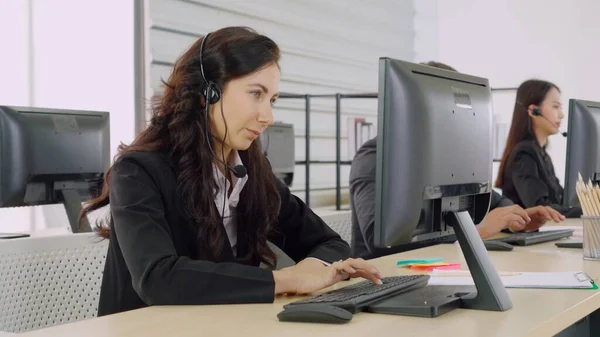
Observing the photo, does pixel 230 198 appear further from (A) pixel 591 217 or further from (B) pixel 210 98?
(A) pixel 591 217

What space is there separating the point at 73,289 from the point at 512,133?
2278 millimetres

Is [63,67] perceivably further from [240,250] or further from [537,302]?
[537,302]

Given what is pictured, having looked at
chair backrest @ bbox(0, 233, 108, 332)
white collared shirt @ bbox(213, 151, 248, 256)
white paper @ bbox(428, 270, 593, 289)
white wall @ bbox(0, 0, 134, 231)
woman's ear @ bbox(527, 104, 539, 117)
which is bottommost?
chair backrest @ bbox(0, 233, 108, 332)

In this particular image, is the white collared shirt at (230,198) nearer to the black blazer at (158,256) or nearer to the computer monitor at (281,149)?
the black blazer at (158,256)

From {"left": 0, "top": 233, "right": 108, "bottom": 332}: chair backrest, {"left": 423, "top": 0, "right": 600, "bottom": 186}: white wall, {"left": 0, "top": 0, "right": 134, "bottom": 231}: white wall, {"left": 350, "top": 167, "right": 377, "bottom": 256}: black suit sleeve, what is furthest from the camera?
{"left": 423, "top": 0, "right": 600, "bottom": 186}: white wall

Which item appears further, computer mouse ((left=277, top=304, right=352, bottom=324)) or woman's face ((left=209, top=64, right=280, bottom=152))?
woman's face ((left=209, top=64, right=280, bottom=152))

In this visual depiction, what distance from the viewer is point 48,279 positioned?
2062mm

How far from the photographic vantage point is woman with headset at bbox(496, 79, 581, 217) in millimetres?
3414

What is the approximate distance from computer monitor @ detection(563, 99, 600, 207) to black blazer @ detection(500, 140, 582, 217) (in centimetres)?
103

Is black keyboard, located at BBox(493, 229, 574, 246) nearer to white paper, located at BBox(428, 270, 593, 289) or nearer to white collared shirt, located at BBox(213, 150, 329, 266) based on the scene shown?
white paper, located at BBox(428, 270, 593, 289)

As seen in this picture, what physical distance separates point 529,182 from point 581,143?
1.12m

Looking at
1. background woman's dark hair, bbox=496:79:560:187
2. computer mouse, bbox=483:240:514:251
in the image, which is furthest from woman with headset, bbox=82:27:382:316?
background woman's dark hair, bbox=496:79:560:187

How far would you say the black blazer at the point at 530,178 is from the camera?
340 cm

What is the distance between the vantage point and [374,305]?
50.8 inches
